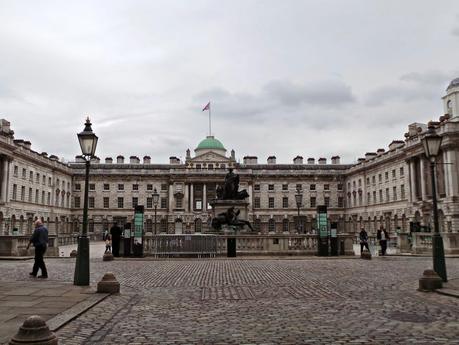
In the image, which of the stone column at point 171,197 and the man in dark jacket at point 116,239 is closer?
the man in dark jacket at point 116,239

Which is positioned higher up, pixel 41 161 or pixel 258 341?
pixel 41 161

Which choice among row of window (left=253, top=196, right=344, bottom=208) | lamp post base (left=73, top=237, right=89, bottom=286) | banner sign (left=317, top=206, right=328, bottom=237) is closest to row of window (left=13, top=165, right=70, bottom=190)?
row of window (left=253, top=196, right=344, bottom=208)

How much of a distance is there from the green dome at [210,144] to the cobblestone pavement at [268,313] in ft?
255

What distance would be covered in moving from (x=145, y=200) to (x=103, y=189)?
7.87m

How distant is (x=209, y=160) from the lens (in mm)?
85438

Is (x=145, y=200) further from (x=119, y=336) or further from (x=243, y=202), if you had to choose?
(x=119, y=336)

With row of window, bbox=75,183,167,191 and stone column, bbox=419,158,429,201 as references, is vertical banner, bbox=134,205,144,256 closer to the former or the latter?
stone column, bbox=419,158,429,201

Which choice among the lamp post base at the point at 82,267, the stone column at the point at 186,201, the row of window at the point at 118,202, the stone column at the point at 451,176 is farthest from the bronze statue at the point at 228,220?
the row of window at the point at 118,202

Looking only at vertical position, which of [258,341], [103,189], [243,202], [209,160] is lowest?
[258,341]

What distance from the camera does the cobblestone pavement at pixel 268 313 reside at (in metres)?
6.76

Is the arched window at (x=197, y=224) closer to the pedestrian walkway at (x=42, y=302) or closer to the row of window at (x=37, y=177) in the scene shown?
the row of window at (x=37, y=177)

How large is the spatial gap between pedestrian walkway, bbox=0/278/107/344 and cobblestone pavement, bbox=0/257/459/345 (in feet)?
0.97

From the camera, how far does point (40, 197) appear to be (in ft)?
226

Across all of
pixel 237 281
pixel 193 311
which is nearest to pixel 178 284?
pixel 237 281
